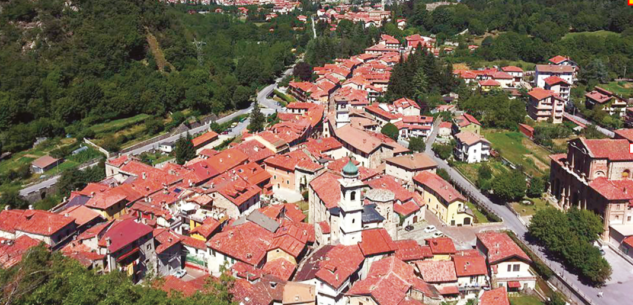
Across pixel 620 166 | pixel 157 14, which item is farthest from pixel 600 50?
pixel 157 14

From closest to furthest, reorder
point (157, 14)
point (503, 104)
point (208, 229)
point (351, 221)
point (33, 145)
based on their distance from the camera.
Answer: point (351, 221), point (208, 229), point (33, 145), point (503, 104), point (157, 14)

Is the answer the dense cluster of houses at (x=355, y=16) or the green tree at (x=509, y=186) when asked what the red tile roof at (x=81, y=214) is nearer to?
the green tree at (x=509, y=186)

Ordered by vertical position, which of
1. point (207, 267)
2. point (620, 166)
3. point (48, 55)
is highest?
point (48, 55)

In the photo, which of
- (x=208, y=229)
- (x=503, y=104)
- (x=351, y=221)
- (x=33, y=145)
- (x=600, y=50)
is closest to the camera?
(x=351, y=221)

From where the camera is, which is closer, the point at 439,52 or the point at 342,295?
the point at 342,295

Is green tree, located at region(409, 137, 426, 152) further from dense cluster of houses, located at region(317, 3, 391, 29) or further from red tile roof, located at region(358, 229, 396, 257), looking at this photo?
dense cluster of houses, located at region(317, 3, 391, 29)

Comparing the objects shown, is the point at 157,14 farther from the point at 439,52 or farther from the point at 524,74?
the point at 524,74

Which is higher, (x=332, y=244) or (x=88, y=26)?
(x=88, y=26)

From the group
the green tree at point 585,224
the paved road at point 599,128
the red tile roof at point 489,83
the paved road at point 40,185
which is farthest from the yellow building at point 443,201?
the red tile roof at point 489,83
